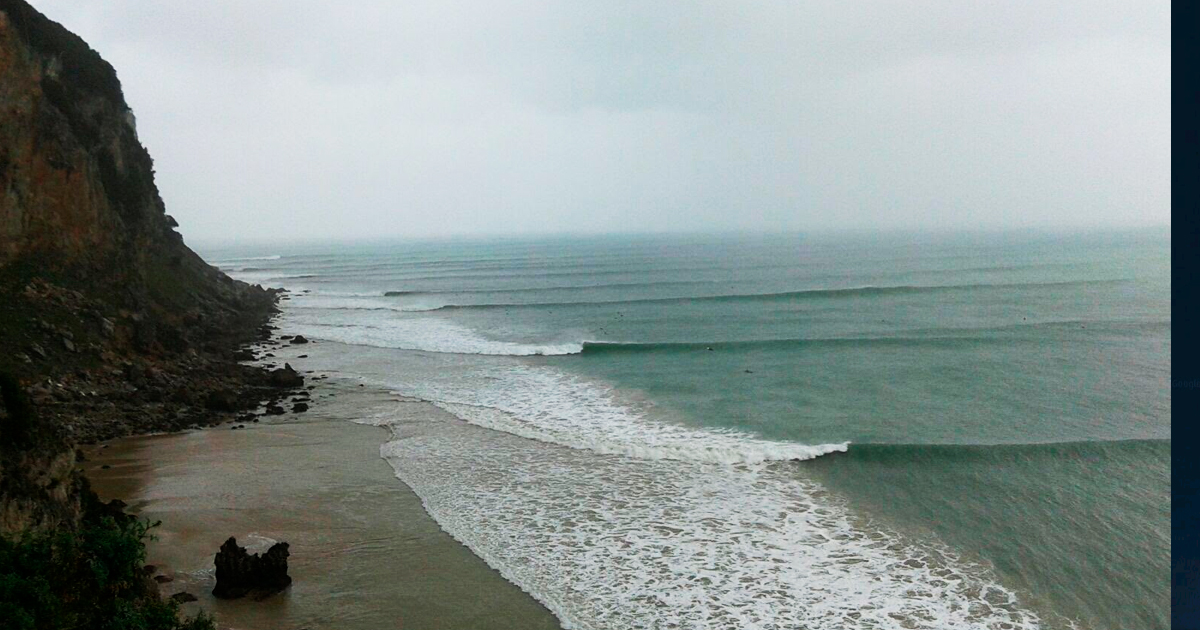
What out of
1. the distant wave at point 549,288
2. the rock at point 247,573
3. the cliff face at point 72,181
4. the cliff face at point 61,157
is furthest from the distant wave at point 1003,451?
the distant wave at point 549,288

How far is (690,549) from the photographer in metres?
11.9

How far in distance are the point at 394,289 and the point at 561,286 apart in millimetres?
16668

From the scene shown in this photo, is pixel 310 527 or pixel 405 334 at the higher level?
pixel 405 334

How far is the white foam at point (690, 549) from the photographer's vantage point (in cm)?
990

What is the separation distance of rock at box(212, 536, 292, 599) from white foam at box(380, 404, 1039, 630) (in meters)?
3.07

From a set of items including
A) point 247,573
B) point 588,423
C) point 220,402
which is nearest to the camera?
point 247,573

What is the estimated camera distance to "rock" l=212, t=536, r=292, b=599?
10094 mm

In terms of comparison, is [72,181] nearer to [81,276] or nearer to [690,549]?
[81,276]

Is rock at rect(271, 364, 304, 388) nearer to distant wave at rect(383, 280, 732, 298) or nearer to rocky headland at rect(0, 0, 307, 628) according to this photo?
rocky headland at rect(0, 0, 307, 628)

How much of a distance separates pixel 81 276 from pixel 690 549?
2279 centimetres

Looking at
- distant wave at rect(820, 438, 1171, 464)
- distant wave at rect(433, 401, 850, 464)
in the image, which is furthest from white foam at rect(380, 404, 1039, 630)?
distant wave at rect(820, 438, 1171, 464)

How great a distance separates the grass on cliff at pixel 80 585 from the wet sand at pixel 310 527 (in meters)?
1.76

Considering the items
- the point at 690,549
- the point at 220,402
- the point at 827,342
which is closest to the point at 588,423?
the point at 690,549
